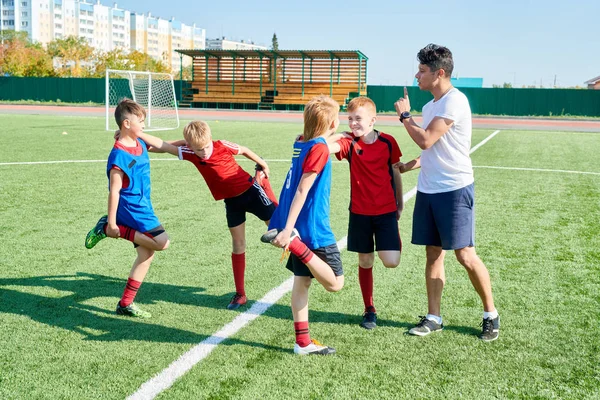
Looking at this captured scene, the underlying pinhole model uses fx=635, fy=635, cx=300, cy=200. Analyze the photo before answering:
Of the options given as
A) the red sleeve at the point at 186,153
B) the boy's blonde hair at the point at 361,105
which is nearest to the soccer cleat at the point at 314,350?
the boy's blonde hair at the point at 361,105

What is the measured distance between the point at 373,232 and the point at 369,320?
0.64 meters

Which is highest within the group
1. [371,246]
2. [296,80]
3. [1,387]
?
[296,80]

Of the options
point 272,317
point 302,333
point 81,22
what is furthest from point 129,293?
point 81,22

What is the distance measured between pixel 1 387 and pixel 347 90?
44498 mm

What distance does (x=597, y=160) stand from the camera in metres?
16.3

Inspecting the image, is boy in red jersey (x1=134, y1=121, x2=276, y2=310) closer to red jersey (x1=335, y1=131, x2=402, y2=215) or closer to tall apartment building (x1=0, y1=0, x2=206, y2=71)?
red jersey (x1=335, y1=131, x2=402, y2=215)

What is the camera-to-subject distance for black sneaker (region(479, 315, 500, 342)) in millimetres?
4371

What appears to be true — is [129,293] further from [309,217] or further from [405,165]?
[405,165]

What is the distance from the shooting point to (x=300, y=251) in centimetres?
379

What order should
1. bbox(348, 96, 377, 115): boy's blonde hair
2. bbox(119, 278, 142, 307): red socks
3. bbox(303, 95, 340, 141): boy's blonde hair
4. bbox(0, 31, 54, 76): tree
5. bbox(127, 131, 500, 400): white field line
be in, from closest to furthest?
bbox(127, 131, 500, 400): white field line, bbox(303, 95, 340, 141): boy's blonde hair, bbox(348, 96, 377, 115): boy's blonde hair, bbox(119, 278, 142, 307): red socks, bbox(0, 31, 54, 76): tree

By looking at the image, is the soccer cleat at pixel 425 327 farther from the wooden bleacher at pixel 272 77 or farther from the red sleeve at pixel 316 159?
the wooden bleacher at pixel 272 77

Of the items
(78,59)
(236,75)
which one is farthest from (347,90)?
(78,59)

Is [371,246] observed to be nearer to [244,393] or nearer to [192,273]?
[244,393]

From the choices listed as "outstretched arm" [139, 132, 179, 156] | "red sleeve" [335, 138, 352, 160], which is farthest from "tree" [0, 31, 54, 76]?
"red sleeve" [335, 138, 352, 160]
